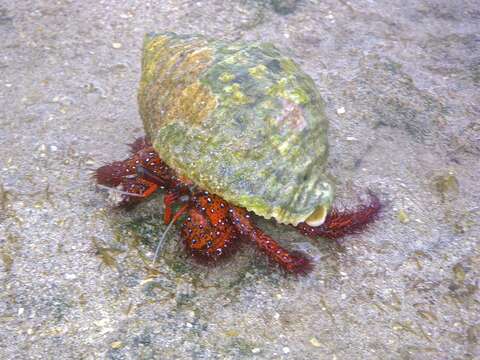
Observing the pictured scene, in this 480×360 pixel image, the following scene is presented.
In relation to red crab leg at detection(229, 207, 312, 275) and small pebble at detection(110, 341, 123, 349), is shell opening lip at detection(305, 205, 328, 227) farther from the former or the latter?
small pebble at detection(110, 341, 123, 349)

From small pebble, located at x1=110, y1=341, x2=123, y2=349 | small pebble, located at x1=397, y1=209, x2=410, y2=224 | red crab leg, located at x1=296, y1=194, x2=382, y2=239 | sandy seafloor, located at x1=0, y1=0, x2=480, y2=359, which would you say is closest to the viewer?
small pebble, located at x1=110, y1=341, x2=123, y2=349

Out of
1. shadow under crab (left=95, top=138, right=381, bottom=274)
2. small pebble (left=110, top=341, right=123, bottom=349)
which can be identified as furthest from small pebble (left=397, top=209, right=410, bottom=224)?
small pebble (left=110, top=341, right=123, bottom=349)

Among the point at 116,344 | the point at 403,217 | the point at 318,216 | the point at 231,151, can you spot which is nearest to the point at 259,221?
the point at 318,216

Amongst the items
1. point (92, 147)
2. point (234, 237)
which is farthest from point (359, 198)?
point (92, 147)

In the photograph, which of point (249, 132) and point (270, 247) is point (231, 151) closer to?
point (249, 132)

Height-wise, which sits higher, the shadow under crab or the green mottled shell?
the green mottled shell
